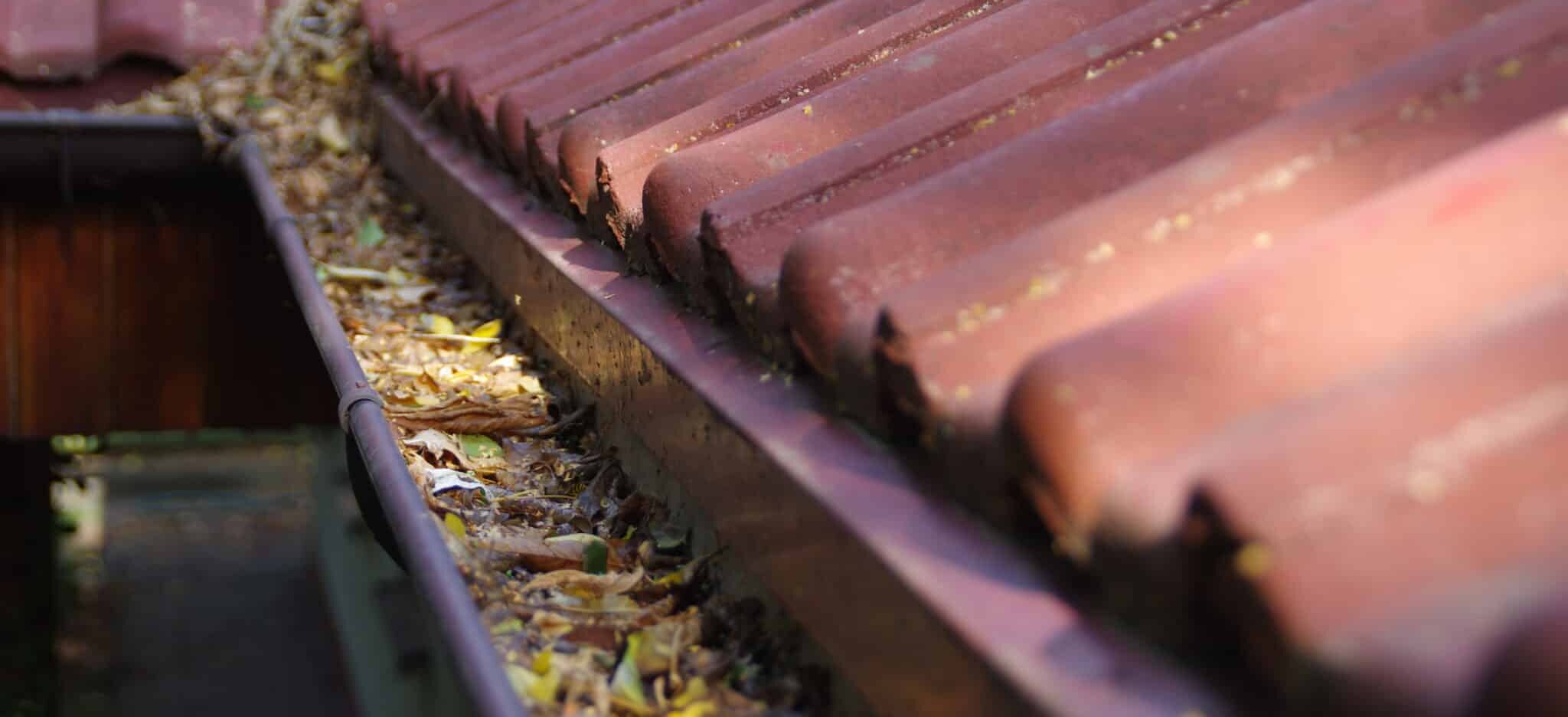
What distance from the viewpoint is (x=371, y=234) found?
316cm

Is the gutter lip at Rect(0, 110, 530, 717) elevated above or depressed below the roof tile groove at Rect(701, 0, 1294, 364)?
below

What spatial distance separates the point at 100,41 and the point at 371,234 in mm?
1563

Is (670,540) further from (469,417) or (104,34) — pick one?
(104,34)

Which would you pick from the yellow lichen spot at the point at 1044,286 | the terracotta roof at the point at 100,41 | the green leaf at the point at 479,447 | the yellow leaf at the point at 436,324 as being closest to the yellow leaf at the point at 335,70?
the terracotta roof at the point at 100,41

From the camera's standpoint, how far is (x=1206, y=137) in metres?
1.29

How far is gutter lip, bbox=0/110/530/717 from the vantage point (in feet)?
3.65

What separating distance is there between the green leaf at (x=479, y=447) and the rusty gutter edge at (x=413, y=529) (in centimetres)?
16

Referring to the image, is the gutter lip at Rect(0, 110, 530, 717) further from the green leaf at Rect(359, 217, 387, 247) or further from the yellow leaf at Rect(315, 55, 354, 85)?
the yellow leaf at Rect(315, 55, 354, 85)

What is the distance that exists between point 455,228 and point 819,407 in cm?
173

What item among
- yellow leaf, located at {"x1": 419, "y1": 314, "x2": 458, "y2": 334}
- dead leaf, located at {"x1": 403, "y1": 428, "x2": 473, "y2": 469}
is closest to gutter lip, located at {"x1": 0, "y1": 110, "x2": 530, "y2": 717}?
dead leaf, located at {"x1": 403, "y1": 428, "x2": 473, "y2": 469}

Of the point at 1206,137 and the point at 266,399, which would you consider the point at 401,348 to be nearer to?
the point at 1206,137

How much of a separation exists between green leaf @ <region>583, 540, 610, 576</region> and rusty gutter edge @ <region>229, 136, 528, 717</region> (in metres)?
0.20

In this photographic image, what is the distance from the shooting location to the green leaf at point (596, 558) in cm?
154

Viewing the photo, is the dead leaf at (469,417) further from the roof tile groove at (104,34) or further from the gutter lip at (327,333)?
the roof tile groove at (104,34)
